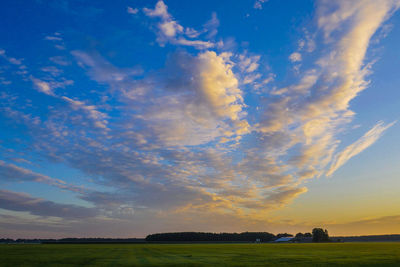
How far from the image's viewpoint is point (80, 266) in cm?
3850

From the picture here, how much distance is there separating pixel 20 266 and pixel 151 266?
16292 mm

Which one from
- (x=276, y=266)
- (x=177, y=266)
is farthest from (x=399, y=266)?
(x=177, y=266)

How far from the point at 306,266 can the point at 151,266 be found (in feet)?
65.2

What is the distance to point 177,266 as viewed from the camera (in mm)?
39188

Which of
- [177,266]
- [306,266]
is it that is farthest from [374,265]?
[177,266]

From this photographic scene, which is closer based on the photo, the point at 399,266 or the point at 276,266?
the point at 399,266

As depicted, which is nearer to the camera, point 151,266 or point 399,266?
point 399,266

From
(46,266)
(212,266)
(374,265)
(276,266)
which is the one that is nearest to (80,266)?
(46,266)

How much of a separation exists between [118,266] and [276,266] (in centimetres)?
2021

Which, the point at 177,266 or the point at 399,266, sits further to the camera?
the point at 177,266

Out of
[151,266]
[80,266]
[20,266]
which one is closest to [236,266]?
[151,266]

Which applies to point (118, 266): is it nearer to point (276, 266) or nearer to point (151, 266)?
point (151, 266)

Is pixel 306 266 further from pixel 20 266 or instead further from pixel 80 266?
pixel 20 266

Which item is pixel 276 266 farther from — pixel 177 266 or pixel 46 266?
pixel 46 266
